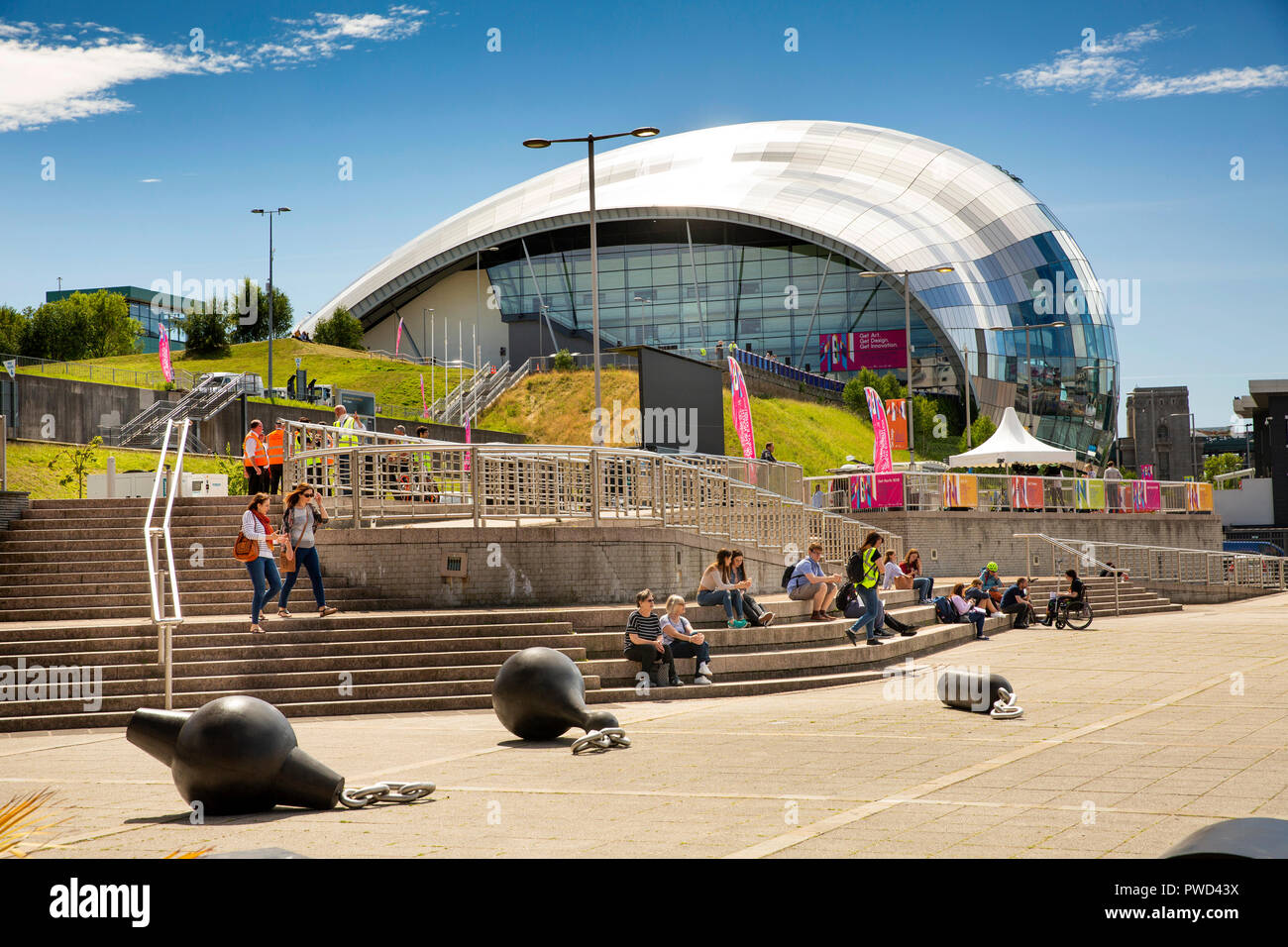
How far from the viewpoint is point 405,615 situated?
13.8 meters

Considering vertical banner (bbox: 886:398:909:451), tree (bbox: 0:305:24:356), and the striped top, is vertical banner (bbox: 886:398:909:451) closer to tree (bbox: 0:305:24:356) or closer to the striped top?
the striped top

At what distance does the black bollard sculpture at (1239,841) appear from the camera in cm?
299

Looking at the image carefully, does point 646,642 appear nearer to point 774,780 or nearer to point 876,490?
point 774,780

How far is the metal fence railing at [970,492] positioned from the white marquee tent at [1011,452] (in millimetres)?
2265

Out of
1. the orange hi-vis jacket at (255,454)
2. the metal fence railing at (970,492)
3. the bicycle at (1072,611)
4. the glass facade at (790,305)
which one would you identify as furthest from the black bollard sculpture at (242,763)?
the glass facade at (790,305)

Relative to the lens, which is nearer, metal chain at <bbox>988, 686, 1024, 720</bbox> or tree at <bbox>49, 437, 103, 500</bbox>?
metal chain at <bbox>988, 686, 1024, 720</bbox>

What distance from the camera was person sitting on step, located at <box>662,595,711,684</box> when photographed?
13.4 m

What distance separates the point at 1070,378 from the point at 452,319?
41691 millimetres

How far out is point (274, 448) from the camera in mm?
18016

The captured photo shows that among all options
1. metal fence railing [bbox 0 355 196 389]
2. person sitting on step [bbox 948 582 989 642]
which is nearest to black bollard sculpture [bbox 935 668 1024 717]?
person sitting on step [bbox 948 582 989 642]

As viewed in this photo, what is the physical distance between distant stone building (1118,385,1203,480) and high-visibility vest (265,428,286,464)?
8162 cm

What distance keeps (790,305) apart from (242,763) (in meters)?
72.9

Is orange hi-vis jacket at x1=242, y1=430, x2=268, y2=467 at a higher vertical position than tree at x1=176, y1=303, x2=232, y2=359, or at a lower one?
lower

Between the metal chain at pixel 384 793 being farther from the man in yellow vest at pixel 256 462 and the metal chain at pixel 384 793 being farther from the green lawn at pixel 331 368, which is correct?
the green lawn at pixel 331 368
